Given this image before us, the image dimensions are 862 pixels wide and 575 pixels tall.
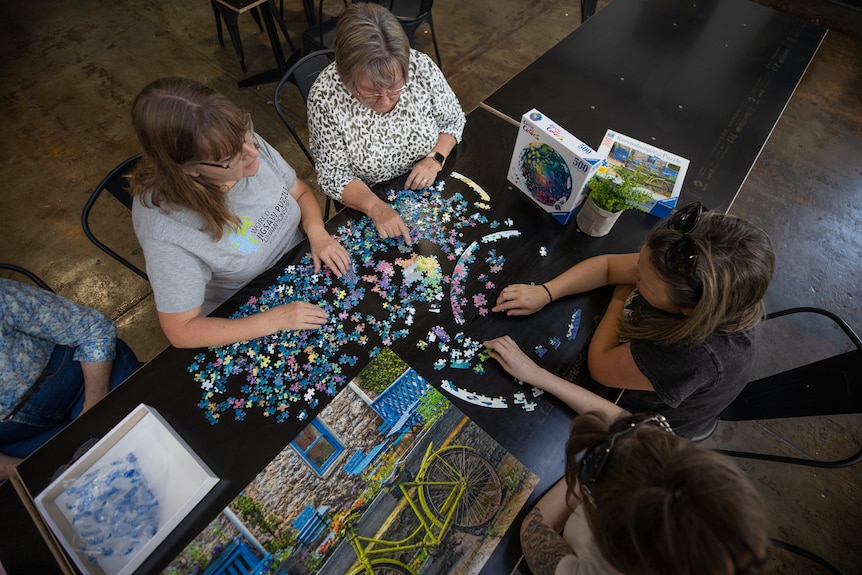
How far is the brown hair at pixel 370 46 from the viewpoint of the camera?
5.55ft

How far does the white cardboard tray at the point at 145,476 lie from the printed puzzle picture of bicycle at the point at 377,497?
109 mm

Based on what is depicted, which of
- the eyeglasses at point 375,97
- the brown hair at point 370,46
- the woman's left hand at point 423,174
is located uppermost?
the brown hair at point 370,46

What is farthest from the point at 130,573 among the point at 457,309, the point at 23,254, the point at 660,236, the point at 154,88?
the point at 23,254

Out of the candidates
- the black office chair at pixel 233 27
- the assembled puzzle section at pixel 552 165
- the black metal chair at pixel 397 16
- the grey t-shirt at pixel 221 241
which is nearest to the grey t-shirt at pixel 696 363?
the assembled puzzle section at pixel 552 165

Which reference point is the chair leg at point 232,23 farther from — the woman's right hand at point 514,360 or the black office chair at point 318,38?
the woman's right hand at point 514,360

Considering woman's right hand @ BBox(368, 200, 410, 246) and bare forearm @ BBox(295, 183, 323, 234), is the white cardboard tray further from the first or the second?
woman's right hand @ BBox(368, 200, 410, 246)

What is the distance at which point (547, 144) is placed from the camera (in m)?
1.80

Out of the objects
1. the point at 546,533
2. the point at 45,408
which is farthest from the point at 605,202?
the point at 45,408

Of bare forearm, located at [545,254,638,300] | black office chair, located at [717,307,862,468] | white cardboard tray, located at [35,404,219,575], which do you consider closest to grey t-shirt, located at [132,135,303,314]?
white cardboard tray, located at [35,404,219,575]

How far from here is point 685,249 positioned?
1.30 meters

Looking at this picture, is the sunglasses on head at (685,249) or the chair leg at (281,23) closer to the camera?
the sunglasses on head at (685,249)

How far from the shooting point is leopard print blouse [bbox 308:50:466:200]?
1987 millimetres

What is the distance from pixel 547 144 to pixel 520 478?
→ 133 cm

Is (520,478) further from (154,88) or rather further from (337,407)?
(154,88)
